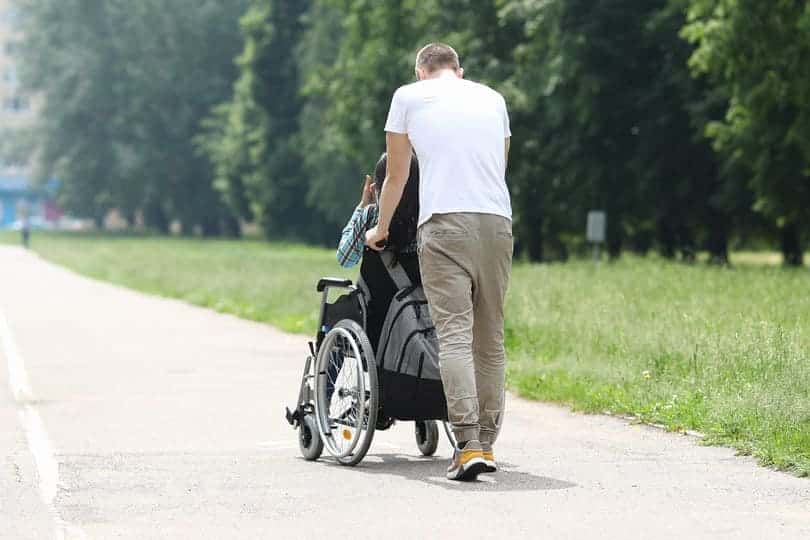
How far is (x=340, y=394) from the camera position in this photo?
27.8 ft

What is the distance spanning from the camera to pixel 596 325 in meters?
15.3

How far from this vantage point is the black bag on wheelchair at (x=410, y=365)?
316 inches

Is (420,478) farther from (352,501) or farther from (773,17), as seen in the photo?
(773,17)

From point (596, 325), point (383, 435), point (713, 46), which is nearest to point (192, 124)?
point (713, 46)

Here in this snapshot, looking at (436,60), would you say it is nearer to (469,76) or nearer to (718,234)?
(718,234)

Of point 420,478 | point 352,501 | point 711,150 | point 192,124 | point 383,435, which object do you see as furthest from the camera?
point 192,124

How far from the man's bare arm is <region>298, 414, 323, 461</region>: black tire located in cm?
112

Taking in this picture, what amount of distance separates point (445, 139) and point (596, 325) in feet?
24.9

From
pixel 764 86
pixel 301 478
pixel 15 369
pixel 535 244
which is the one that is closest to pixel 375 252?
pixel 301 478

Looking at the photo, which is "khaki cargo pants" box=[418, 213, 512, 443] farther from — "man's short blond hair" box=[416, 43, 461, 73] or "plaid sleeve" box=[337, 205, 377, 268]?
"man's short blond hair" box=[416, 43, 461, 73]

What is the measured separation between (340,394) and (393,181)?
43.9 inches

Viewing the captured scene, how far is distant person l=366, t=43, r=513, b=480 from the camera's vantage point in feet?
25.7

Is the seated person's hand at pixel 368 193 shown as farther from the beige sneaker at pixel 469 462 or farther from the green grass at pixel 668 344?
the green grass at pixel 668 344

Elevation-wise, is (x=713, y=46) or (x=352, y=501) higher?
(x=713, y=46)
